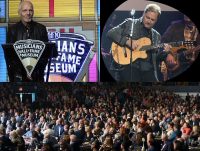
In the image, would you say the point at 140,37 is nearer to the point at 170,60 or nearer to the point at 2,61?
the point at 170,60

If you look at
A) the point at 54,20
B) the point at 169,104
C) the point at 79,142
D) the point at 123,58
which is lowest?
the point at 79,142

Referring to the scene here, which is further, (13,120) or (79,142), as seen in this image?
(13,120)

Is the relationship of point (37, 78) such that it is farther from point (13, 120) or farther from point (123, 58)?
point (123, 58)

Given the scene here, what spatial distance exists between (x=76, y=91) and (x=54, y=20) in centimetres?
157

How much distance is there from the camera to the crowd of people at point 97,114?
1102cm

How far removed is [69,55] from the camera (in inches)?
461

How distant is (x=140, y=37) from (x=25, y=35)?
245 centimetres

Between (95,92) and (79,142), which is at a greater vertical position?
(95,92)

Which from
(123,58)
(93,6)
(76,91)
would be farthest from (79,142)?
(93,6)

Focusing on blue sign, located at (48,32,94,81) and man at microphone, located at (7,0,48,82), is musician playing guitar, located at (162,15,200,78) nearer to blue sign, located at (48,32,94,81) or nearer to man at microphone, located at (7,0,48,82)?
blue sign, located at (48,32,94,81)

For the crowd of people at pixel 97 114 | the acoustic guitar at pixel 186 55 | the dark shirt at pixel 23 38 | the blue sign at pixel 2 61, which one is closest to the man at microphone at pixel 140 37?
the acoustic guitar at pixel 186 55

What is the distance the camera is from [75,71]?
1167cm

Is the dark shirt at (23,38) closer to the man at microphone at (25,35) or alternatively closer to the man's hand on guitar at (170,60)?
the man at microphone at (25,35)

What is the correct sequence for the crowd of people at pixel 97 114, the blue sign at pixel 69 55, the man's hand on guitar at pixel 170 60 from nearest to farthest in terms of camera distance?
1. the crowd of people at pixel 97 114
2. the blue sign at pixel 69 55
3. the man's hand on guitar at pixel 170 60
